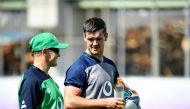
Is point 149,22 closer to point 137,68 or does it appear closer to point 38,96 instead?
point 137,68

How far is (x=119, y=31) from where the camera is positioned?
18719 millimetres

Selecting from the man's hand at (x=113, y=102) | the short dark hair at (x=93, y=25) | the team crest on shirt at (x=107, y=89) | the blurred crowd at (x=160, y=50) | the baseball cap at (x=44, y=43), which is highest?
the short dark hair at (x=93, y=25)

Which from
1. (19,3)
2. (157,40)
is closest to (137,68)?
(157,40)

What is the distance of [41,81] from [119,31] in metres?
14.5

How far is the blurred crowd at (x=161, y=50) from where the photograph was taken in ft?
59.7

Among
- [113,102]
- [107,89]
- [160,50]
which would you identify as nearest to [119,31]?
[160,50]

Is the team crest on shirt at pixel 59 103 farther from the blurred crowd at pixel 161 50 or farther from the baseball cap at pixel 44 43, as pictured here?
the blurred crowd at pixel 161 50

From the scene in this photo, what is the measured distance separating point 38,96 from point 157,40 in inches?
566

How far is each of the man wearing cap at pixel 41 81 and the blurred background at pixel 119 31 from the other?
13245 mm

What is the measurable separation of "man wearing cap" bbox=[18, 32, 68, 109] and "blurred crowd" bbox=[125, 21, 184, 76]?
45.3ft

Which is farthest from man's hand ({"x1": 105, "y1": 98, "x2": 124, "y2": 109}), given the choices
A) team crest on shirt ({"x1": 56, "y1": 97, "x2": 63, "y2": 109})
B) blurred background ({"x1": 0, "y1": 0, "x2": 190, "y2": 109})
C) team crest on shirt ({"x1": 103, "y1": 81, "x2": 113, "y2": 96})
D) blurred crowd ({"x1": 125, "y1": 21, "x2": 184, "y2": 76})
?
blurred crowd ({"x1": 125, "y1": 21, "x2": 184, "y2": 76})

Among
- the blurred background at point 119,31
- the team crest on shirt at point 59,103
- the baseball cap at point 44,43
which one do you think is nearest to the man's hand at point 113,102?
the team crest on shirt at point 59,103

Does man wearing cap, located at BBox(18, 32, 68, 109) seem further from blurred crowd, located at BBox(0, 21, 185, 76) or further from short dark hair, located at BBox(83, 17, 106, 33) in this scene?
blurred crowd, located at BBox(0, 21, 185, 76)

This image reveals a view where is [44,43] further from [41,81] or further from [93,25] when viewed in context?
[93,25]
